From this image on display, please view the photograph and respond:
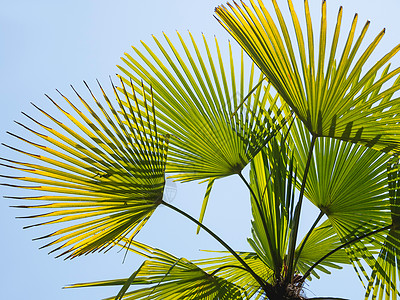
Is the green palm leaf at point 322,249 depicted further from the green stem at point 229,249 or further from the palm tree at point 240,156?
the green stem at point 229,249

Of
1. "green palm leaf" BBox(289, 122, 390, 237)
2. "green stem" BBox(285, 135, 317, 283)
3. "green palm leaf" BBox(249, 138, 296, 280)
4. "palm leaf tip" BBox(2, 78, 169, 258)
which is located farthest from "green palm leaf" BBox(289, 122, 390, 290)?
"palm leaf tip" BBox(2, 78, 169, 258)

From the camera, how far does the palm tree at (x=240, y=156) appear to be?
4.78ft

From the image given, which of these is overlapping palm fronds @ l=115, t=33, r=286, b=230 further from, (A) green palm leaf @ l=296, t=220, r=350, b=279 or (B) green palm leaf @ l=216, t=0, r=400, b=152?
(A) green palm leaf @ l=296, t=220, r=350, b=279

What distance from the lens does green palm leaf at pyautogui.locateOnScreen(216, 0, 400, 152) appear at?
1407mm

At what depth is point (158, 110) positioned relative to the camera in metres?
1.90

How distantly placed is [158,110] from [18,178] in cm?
69

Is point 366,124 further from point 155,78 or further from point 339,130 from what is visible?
point 155,78

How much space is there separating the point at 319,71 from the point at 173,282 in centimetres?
92

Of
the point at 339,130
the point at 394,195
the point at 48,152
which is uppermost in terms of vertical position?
the point at 339,130

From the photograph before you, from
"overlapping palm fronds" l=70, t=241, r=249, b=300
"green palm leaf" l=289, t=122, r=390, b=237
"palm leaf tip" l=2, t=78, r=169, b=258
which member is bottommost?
"overlapping palm fronds" l=70, t=241, r=249, b=300

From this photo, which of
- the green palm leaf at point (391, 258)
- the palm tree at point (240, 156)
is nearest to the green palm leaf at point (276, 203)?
the palm tree at point (240, 156)

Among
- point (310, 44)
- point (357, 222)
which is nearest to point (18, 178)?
point (310, 44)

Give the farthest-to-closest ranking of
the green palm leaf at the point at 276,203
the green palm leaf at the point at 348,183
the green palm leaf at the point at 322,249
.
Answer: the green palm leaf at the point at 322,249 < the green palm leaf at the point at 348,183 < the green palm leaf at the point at 276,203

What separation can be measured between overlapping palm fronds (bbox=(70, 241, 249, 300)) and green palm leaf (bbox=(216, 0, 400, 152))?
688mm
